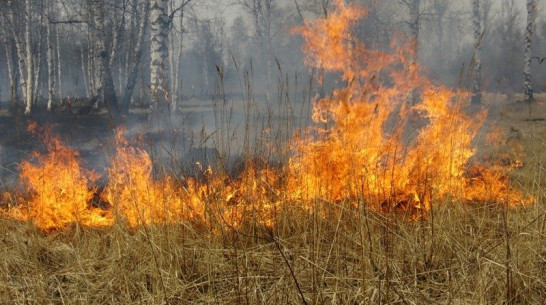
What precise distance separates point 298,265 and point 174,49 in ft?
91.0

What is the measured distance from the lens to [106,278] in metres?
2.52

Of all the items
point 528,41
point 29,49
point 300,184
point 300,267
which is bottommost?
point 300,267

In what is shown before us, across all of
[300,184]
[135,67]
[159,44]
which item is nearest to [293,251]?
[300,184]

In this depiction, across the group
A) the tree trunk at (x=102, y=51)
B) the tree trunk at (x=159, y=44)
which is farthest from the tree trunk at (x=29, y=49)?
the tree trunk at (x=159, y=44)

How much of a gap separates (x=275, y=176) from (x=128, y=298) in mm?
1872

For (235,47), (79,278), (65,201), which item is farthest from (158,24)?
(235,47)

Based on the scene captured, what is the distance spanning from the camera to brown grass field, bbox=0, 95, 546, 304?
2.04 metres

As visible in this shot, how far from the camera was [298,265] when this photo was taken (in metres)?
2.38

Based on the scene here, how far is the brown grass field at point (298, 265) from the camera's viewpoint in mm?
2045

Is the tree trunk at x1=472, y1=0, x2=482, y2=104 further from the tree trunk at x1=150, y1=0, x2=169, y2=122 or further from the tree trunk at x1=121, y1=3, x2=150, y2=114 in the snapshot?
the tree trunk at x1=121, y1=3, x2=150, y2=114

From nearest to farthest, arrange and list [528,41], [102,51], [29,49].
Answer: [102,51] → [29,49] → [528,41]

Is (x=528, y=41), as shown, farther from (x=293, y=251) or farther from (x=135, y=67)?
(x=293, y=251)

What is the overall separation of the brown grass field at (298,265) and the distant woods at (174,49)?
996 millimetres

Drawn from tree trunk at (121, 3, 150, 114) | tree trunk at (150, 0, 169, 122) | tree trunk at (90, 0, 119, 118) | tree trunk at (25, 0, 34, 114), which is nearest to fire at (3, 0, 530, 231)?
tree trunk at (150, 0, 169, 122)
